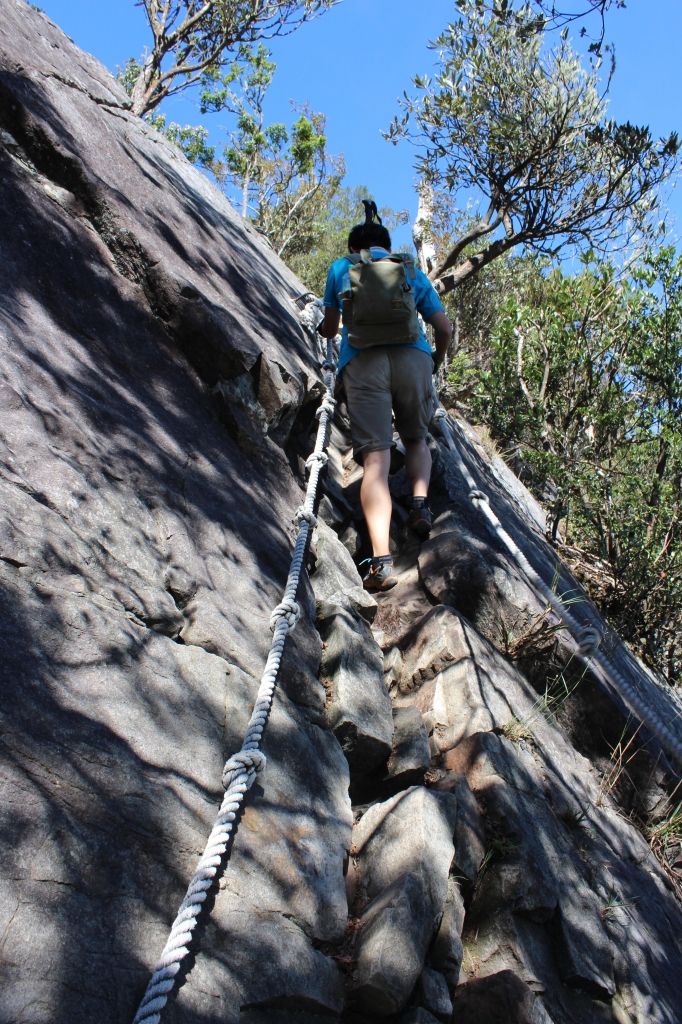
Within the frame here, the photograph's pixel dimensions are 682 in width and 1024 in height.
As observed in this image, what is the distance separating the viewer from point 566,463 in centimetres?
727

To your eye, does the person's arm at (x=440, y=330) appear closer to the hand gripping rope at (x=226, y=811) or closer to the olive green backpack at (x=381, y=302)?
the olive green backpack at (x=381, y=302)

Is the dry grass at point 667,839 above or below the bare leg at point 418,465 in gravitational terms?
below

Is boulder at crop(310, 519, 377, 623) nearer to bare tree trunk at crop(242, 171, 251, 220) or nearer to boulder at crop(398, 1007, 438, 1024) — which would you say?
boulder at crop(398, 1007, 438, 1024)

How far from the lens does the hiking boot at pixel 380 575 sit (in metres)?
3.94

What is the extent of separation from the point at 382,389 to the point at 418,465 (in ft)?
1.84

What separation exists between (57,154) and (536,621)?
3.67 meters

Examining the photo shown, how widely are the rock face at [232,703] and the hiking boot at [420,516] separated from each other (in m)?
0.13

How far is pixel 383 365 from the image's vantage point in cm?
433

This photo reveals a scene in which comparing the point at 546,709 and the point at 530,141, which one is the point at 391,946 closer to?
the point at 546,709

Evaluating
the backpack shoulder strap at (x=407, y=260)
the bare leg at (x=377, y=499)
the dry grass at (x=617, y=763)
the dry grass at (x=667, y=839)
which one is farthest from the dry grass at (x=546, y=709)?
the backpack shoulder strap at (x=407, y=260)

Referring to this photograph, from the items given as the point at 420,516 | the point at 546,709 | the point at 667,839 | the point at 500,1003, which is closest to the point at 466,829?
the point at 500,1003

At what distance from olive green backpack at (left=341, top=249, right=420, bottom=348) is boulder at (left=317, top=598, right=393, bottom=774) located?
174 cm

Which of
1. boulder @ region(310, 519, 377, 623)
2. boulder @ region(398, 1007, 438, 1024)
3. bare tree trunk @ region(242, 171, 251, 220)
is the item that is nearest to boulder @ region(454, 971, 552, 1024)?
boulder @ region(398, 1007, 438, 1024)

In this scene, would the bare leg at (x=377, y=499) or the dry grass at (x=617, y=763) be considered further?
the bare leg at (x=377, y=499)
